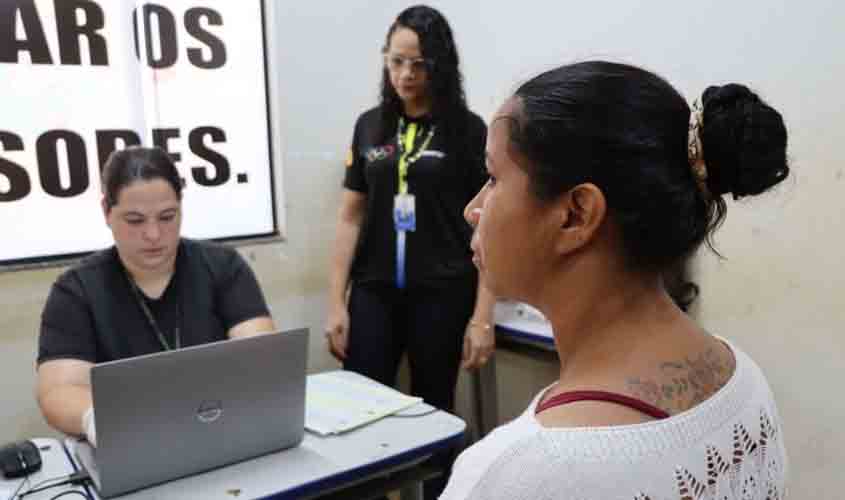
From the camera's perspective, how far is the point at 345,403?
157 cm

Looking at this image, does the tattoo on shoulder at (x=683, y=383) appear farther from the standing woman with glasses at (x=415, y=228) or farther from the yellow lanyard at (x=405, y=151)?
the yellow lanyard at (x=405, y=151)

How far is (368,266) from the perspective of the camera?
2.27 meters

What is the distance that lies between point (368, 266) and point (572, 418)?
5.60ft

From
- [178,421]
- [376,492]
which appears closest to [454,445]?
[376,492]

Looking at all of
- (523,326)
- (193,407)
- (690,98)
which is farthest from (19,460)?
(690,98)

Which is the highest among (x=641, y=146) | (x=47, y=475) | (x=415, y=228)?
(x=641, y=146)

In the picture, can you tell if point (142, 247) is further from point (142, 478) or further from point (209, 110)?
point (209, 110)

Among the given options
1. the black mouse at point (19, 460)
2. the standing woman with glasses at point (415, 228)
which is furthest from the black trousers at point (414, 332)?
the black mouse at point (19, 460)

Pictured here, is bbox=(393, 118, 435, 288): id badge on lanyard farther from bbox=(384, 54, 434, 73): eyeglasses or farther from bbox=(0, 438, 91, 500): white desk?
bbox=(0, 438, 91, 500): white desk

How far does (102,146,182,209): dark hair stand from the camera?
165 centimetres

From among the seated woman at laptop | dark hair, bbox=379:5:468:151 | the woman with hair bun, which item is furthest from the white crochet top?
dark hair, bbox=379:5:468:151

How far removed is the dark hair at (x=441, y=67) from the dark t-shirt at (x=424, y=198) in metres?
0.03

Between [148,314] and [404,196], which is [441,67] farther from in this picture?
[148,314]

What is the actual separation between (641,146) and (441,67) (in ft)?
4.92
